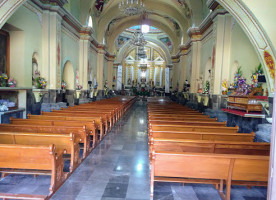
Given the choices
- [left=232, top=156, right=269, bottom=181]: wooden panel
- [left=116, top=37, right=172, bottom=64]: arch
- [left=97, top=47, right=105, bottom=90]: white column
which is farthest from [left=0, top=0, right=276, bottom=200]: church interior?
[left=116, top=37, right=172, bottom=64]: arch

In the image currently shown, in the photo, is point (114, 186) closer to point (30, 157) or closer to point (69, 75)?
point (30, 157)

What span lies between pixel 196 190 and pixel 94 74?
543 inches

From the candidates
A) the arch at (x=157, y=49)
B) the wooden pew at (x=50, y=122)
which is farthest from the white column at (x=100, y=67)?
the wooden pew at (x=50, y=122)

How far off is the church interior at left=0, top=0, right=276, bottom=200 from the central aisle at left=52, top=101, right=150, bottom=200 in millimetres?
18

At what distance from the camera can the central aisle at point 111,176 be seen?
275 centimetres

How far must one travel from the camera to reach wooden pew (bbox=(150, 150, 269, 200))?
7.94 ft

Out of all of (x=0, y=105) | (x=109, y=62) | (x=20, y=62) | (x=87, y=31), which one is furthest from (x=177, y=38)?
(x=0, y=105)

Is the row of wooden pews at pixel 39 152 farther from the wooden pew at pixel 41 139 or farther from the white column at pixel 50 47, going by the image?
the white column at pixel 50 47

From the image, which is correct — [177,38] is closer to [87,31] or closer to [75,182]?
[87,31]

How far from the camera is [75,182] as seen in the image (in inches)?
121

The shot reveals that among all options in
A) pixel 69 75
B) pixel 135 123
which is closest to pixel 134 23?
pixel 69 75

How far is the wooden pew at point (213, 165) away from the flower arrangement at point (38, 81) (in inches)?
260

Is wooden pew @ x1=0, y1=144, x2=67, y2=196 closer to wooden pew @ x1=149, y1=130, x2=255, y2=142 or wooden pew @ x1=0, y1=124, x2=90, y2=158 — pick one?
wooden pew @ x1=0, y1=124, x2=90, y2=158

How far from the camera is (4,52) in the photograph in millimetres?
6582
